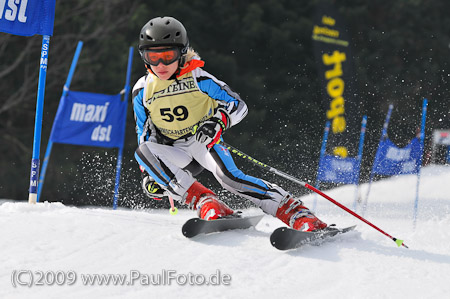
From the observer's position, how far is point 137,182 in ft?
48.1

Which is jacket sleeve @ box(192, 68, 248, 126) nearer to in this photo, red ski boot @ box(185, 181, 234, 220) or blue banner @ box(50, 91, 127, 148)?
red ski boot @ box(185, 181, 234, 220)

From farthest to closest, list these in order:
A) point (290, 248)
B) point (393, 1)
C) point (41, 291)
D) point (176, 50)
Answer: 1. point (393, 1)
2. point (176, 50)
3. point (290, 248)
4. point (41, 291)

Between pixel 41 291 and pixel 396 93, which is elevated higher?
pixel 396 93

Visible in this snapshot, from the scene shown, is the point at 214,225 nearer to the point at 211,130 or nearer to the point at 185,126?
the point at 211,130

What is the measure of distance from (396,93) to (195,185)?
627 inches

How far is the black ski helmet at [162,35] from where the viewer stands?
3.78 metres

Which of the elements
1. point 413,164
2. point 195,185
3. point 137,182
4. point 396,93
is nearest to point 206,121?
point 195,185

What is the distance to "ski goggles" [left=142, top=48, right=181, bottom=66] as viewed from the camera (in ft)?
12.5

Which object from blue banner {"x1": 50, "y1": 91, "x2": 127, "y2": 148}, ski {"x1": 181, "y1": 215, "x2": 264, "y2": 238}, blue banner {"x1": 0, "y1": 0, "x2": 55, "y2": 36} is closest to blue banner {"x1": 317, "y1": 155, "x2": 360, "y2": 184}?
blue banner {"x1": 50, "y1": 91, "x2": 127, "y2": 148}

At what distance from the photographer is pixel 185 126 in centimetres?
402

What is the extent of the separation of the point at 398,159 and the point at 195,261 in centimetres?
521

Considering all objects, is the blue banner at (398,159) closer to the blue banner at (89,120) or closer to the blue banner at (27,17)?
the blue banner at (89,120)

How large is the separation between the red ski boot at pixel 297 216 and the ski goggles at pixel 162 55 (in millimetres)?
1157

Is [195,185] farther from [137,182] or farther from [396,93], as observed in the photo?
[396,93]
